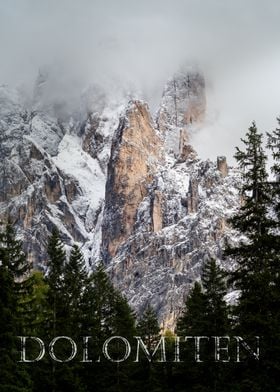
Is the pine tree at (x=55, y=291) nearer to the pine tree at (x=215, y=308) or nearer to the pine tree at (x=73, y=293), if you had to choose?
the pine tree at (x=73, y=293)

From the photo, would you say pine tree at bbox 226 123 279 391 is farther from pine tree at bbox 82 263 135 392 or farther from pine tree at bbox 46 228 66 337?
pine tree at bbox 82 263 135 392

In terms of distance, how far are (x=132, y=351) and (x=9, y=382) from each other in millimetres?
22296

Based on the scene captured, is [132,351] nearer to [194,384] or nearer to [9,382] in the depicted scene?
[194,384]

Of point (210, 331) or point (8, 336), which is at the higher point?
point (210, 331)

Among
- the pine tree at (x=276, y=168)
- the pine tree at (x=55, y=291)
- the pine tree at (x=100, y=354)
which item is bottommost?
the pine tree at (x=100, y=354)

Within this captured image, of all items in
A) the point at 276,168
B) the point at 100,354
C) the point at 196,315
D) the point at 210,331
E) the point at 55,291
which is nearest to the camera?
the point at 276,168

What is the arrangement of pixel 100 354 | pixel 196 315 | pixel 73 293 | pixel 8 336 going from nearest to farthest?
pixel 8 336, pixel 73 293, pixel 100 354, pixel 196 315

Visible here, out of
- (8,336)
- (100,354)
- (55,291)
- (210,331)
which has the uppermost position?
(55,291)

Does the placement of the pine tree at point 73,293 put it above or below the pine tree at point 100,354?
above

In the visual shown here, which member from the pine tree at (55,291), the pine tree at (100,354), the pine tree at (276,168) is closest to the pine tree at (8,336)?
the pine tree at (55,291)

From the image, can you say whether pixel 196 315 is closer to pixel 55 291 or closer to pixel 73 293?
pixel 73 293

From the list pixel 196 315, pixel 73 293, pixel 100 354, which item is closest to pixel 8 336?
pixel 73 293

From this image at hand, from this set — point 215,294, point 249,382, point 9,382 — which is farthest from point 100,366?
point 249,382

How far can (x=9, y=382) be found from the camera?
125 feet
